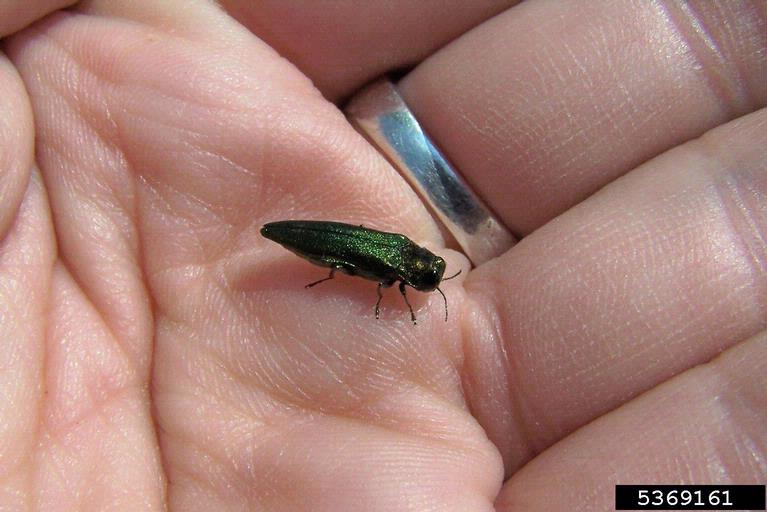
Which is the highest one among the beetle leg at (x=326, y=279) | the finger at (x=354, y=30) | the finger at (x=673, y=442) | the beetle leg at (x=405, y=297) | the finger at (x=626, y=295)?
the finger at (x=354, y=30)

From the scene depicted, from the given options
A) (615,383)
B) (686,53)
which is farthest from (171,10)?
(615,383)

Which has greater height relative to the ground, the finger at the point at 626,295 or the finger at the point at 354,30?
the finger at the point at 354,30

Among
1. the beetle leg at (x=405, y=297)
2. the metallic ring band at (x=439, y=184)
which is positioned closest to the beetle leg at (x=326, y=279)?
the beetle leg at (x=405, y=297)

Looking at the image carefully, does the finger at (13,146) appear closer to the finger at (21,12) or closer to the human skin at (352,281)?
the human skin at (352,281)

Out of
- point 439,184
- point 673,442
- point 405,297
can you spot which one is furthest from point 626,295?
point 439,184

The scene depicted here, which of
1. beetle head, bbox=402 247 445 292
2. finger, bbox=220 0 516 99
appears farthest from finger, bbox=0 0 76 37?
beetle head, bbox=402 247 445 292

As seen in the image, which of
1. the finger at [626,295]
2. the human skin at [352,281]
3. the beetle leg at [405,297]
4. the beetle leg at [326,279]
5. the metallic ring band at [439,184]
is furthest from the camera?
the metallic ring band at [439,184]
